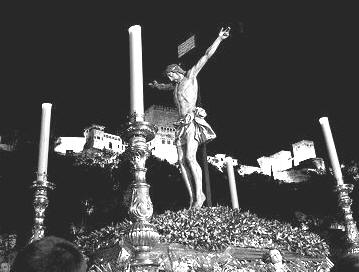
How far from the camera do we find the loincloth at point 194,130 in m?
6.99

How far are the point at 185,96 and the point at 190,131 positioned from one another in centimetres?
73

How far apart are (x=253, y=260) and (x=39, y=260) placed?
3.66m

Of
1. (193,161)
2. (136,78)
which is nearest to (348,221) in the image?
(193,161)

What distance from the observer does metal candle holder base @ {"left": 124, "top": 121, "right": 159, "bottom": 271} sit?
3391 millimetres

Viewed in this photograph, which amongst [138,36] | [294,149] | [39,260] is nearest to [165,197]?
[138,36]

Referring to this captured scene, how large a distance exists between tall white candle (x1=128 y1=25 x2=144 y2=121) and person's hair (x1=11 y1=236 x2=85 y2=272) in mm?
2439


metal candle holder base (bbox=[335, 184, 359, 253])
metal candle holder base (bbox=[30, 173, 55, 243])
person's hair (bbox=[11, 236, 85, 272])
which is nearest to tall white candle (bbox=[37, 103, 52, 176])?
metal candle holder base (bbox=[30, 173, 55, 243])

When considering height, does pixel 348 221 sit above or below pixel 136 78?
below

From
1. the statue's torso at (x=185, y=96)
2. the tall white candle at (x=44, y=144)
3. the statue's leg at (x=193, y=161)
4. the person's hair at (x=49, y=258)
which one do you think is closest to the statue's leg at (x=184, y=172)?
the statue's leg at (x=193, y=161)

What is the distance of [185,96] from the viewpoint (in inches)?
286

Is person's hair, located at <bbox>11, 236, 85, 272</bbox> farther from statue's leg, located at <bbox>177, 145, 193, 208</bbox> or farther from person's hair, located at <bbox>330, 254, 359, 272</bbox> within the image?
statue's leg, located at <bbox>177, 145, 193, 208</bbox>

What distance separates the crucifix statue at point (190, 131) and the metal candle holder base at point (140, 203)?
9.21 ft

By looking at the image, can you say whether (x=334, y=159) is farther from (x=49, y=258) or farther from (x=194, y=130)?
(x=49, y=258)

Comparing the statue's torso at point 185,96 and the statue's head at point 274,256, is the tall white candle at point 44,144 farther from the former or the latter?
the statue's head at point 274,256
